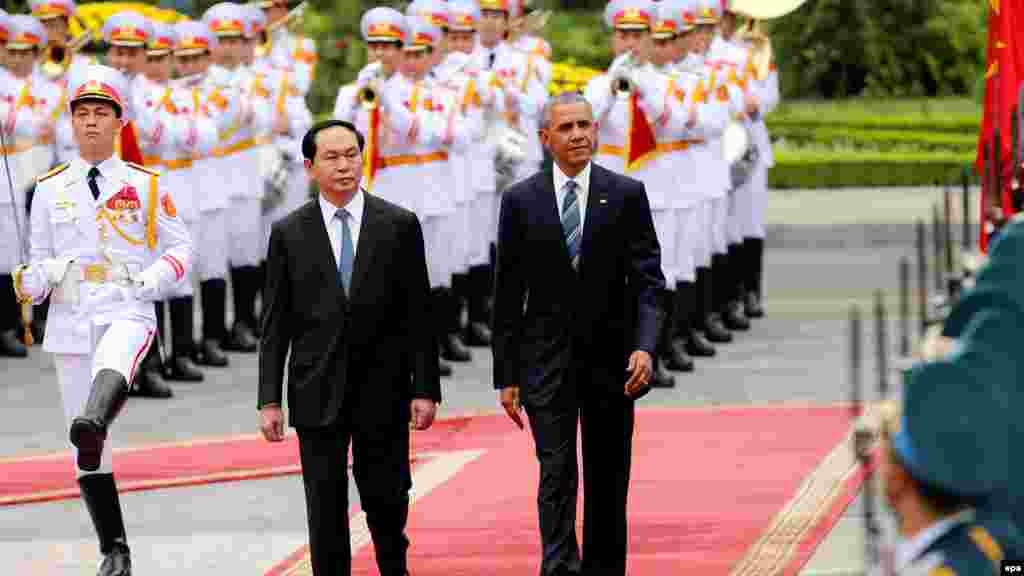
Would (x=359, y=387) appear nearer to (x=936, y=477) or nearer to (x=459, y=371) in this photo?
(x=936, y=477)

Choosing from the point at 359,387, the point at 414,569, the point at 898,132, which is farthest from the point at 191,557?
the point at 898,132

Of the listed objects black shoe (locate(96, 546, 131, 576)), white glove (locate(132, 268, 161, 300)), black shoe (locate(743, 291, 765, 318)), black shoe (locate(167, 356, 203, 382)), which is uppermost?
white glove (locate(132, 268, 161, 300))

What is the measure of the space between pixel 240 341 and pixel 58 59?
2.21 m

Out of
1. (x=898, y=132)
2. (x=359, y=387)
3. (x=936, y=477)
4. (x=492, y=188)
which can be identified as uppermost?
(x=936, y=477)

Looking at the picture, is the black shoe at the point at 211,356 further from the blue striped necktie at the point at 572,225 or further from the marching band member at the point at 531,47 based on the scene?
the blue striped necktie at the point at 572,225

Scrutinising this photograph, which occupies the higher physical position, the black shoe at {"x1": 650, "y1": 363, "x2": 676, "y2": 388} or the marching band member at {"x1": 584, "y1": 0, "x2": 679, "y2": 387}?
the marching band member at {"x1": 584, "y1": 0, "x2": 679, "y2": 387}

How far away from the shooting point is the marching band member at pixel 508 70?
17.7m

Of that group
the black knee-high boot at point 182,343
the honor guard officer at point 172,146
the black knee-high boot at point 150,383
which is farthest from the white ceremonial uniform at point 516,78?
the black knee-high boot at point 150,383

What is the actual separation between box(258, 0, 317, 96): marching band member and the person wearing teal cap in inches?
541

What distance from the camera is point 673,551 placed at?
1006 centimetres

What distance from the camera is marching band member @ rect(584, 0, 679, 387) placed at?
1528 cm

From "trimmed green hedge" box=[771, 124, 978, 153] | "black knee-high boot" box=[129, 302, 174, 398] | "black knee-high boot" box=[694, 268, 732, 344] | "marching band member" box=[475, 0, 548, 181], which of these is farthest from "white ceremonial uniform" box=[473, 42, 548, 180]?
"trimmed green hedge" box=[771, 124, 978, 153]

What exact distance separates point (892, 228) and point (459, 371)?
872 cm

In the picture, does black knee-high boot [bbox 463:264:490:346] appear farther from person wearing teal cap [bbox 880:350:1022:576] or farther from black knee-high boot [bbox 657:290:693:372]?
person wearing teal cap [bbox 880:350:1022:576]
